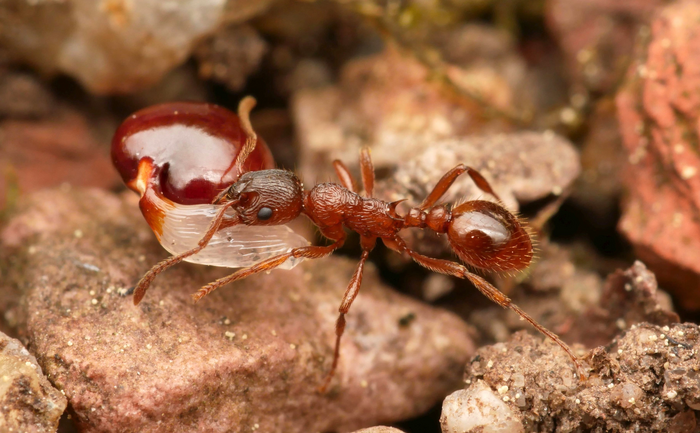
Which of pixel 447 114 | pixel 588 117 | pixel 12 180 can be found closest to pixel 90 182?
pixel 12 180

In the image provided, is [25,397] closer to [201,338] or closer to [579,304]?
[201,338]

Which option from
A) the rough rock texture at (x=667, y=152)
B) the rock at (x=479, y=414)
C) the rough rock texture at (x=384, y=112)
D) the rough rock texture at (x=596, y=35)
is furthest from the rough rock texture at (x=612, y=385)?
the rough rock texture at (x=596, y=35)

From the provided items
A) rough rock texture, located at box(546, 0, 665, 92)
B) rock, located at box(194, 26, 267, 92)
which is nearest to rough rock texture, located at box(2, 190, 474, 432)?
rock, located at box(194, 26, 267, 92)

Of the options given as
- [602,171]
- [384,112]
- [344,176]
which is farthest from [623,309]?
[384,112]

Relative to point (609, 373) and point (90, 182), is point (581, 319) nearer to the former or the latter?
point (609, 373)

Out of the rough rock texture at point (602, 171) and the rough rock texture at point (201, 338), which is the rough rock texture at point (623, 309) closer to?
the rough rock texture at point (201, 338)

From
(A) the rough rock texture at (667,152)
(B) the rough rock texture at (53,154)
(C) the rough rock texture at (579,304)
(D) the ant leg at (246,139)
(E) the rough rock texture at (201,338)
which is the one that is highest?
(A) the rough rock texture at (667,152)
